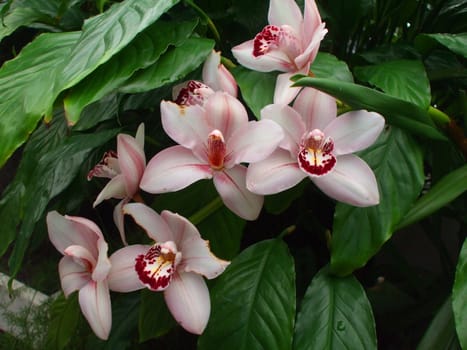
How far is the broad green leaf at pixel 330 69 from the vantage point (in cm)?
66

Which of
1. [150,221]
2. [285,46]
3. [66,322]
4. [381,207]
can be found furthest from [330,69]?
[66,322]

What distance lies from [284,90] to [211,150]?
0.11 m

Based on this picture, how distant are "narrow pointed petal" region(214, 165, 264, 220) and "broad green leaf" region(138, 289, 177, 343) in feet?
0.75

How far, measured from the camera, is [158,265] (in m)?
0.56

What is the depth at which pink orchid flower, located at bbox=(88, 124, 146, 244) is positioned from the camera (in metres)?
0.59

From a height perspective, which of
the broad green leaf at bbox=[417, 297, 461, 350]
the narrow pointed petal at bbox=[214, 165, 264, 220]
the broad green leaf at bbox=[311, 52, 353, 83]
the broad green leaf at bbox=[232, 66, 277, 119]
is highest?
the broad green leaf at bbox=[311, 52, 353, 83]

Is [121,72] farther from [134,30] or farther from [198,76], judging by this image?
[198,76]

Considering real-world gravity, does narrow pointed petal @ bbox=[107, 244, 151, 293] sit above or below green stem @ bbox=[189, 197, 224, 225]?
above

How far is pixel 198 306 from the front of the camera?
1.82 ft

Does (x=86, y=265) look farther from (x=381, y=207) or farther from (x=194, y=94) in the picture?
(x=381, y=207)

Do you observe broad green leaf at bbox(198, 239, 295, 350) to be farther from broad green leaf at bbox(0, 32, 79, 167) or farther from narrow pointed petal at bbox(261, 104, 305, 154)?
broad green leaf at bbox(0, 32, 79, 167)

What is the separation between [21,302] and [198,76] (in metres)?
0.76

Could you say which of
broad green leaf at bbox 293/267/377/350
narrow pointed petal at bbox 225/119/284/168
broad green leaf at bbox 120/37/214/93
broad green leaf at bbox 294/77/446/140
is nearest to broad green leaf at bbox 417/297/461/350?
broad green leaf at bbox 293/267/377/350

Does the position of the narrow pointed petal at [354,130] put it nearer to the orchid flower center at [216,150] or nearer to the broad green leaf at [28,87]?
the orchid flower center at [216,150]
